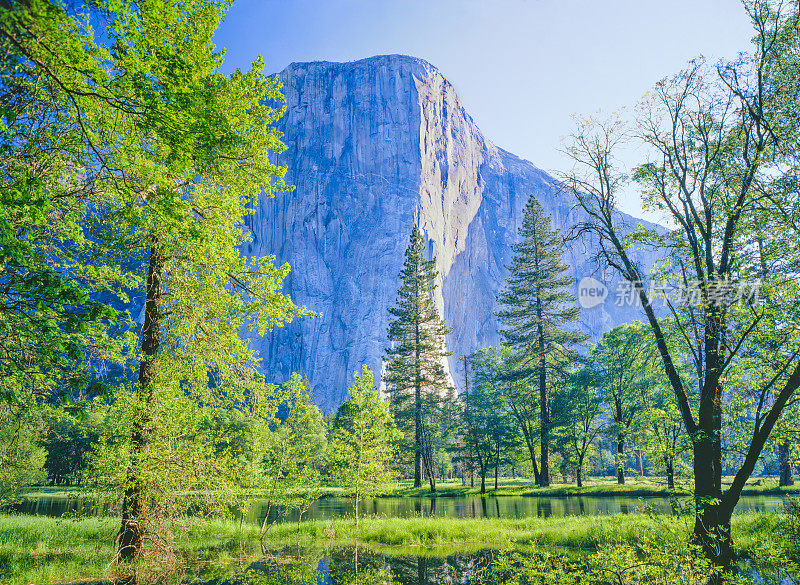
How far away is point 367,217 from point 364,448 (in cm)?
10378

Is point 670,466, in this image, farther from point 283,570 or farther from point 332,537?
point 283,570

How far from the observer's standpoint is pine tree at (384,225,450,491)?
37.7 m

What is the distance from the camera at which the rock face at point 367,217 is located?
103438mm

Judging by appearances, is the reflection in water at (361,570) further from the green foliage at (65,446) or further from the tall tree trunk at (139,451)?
the green foliage at (65,446)

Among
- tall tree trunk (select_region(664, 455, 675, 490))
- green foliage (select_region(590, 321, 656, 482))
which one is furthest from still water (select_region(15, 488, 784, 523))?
green foliage (select_region(590, 321, 656, 482))

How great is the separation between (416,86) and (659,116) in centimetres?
13533

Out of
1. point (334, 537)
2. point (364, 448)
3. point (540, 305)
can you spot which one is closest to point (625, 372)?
point (540, 305)

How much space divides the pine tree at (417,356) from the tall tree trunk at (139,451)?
91.5 feet

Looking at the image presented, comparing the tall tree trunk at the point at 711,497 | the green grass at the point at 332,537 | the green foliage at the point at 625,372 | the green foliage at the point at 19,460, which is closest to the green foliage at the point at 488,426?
the green foliage at the point at 625,372

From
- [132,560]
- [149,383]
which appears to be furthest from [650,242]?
[132,560]

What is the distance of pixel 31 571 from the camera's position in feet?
29.5

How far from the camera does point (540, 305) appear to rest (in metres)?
33.9

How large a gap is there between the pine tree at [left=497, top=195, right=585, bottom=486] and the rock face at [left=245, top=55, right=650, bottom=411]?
6099 cm

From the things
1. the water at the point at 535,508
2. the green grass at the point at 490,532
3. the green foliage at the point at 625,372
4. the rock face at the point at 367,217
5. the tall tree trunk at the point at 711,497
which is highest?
the rock face at the point at 367,217
